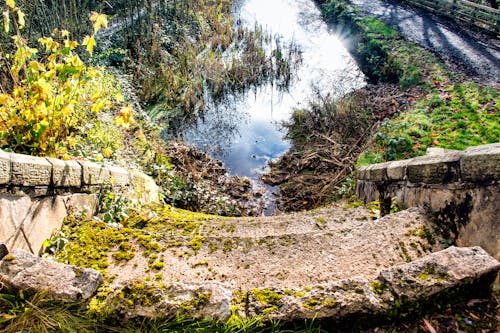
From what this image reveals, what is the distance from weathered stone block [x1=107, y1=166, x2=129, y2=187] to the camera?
2875 mm

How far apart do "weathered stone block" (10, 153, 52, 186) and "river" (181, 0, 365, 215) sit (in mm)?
4758

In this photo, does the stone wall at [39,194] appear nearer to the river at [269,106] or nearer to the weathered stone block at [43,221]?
the weathered stone block at [43,221]

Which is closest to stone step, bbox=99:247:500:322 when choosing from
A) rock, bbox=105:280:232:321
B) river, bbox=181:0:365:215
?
rock, bbox=105:280:232:321

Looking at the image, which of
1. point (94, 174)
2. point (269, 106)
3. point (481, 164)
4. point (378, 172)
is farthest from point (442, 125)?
point (94, 174)

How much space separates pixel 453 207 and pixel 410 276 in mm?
922

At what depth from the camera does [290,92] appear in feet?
31.4

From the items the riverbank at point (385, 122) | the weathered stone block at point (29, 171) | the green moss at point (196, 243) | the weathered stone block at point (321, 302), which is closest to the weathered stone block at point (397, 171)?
the weathered stone block at point (321, 302)

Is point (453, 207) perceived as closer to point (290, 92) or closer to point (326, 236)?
point (326, 236)

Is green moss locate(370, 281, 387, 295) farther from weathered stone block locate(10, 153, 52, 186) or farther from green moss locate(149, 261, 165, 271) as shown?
weathered stone block locate(10, 153, 52, 186)

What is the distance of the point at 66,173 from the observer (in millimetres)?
2082

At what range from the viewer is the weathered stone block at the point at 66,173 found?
1.95 meters

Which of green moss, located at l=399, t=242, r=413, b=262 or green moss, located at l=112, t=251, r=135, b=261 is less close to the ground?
green moss, located at l=399, t=242, r=413, b=262

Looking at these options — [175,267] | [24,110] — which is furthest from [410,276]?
[24,110]

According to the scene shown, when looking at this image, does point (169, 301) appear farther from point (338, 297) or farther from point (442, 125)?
point (442, 125)
